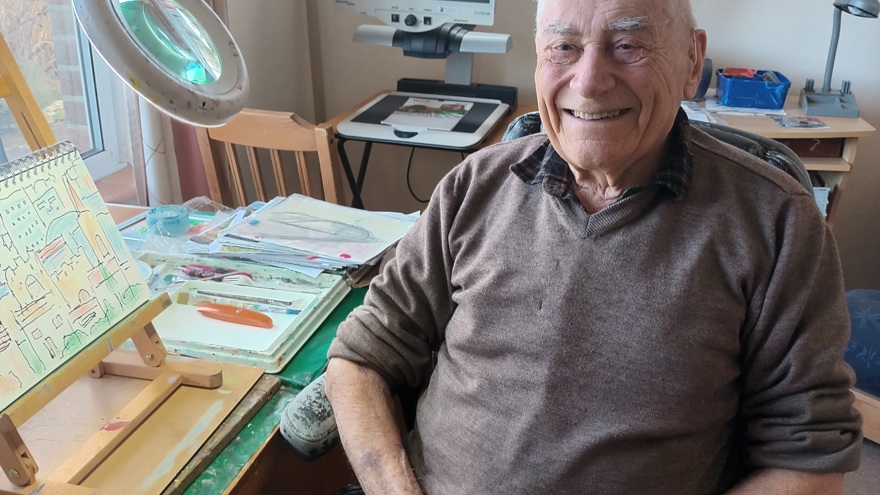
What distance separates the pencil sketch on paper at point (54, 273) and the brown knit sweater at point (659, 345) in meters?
0.53

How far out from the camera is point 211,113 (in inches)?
33.2

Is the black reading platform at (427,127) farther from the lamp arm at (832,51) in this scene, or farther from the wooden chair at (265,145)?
the lamp arm at (832,51)

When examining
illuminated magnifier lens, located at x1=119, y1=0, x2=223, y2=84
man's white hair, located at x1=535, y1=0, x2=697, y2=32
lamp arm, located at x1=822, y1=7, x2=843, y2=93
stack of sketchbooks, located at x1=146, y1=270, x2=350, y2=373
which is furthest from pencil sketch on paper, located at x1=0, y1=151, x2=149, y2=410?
lamp arm, located at x1=822, y1=7, x2=843, y2=93

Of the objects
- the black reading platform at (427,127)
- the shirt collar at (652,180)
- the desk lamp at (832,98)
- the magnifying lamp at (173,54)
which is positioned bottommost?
the black reading platform at (427,127)

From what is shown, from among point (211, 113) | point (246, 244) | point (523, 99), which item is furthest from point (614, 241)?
point (523, 99)

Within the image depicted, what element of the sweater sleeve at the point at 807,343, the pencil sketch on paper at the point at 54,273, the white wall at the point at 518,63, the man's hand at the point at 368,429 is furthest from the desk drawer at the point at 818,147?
the pencil sketch on paper at the point at 54,273

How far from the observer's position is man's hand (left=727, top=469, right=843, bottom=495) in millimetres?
949

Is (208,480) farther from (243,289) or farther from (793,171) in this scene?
(793,171)

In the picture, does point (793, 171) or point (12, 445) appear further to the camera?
point (793, 171)

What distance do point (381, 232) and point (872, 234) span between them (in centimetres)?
198

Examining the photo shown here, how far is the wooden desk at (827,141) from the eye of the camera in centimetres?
205

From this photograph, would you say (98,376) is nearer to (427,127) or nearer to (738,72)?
(427,127)

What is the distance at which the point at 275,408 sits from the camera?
1094mm

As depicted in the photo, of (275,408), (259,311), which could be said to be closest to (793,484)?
(275,408)
